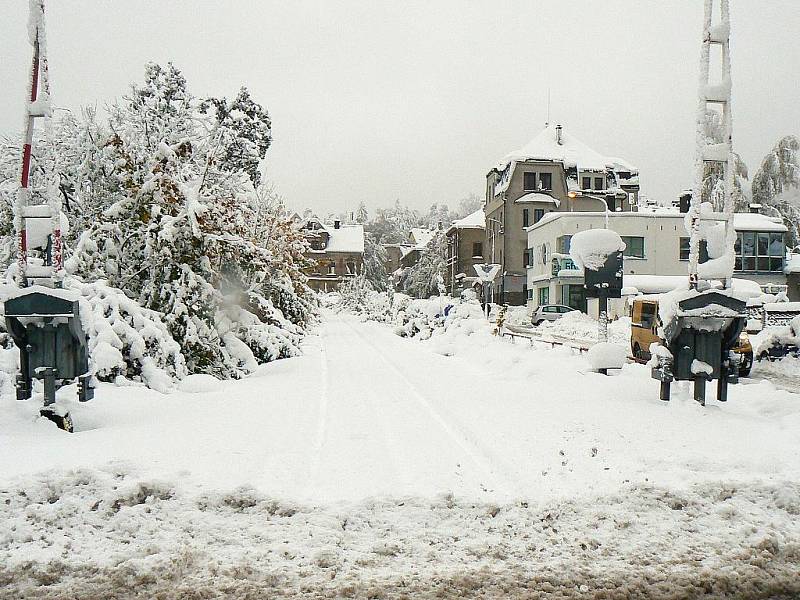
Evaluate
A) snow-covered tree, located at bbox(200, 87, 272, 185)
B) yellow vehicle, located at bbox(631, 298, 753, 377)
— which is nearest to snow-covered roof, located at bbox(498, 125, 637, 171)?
snow-covered tree, located at bbox(200, 87, 272, 185)

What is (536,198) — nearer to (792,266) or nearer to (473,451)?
(792,266)

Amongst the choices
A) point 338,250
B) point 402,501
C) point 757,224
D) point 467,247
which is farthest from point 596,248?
point 338,250

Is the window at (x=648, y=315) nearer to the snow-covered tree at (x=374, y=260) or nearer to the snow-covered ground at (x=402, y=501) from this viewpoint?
the snow-covered ground at (x=402, y=501)

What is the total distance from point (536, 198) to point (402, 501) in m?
56.9

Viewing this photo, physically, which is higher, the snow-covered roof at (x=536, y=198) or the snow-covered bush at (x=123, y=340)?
the snow-covered roof at (x=536, y=198)

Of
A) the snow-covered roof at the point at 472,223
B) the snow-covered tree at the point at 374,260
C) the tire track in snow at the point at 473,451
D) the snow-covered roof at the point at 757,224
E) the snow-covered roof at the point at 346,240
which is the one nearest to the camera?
the tire track in snow at the point at 473,451

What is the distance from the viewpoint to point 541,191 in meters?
61.6

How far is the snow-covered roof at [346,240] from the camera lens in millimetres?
119500

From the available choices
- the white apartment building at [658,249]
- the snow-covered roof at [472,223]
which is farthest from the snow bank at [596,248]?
the snow-covered roof at [472,223]

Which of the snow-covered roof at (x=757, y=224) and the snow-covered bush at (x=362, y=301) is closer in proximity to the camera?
the snow-covered roof at (x=757, y=224)

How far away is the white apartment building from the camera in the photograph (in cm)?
4634

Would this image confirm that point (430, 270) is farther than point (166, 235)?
Yes

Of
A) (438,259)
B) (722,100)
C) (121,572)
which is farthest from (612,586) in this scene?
(438,259)

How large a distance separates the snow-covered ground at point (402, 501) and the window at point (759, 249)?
4155cm
